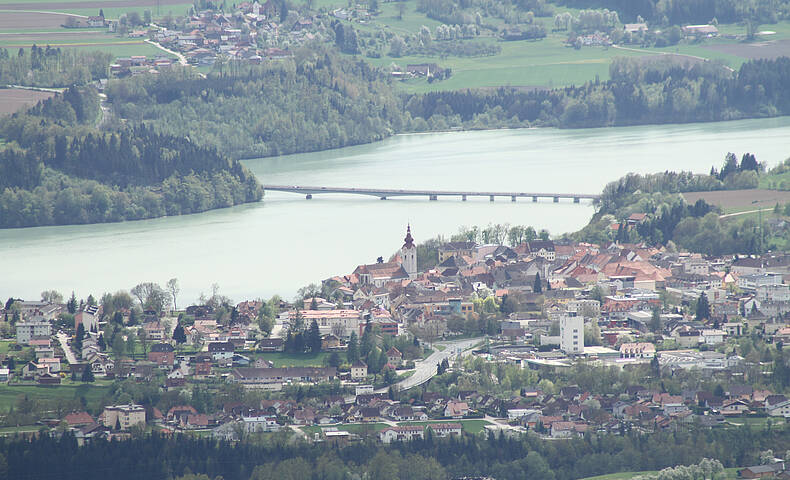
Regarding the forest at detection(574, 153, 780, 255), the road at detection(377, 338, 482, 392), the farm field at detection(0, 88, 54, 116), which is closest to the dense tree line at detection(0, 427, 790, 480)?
the road at detection(377, 338, 482, 392)

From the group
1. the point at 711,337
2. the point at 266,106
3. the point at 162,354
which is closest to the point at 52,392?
the point at 162,354

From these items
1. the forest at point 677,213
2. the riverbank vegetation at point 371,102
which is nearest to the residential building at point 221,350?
the forest at point 677,213

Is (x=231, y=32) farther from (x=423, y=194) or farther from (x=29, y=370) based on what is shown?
(x=29, y=370)

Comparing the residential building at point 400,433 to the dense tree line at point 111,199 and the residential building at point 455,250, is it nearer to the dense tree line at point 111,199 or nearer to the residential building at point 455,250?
the residential building at point 455,250

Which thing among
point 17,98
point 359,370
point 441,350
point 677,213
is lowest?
point 441,350

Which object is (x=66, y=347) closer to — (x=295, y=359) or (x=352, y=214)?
(x=295, y=359)

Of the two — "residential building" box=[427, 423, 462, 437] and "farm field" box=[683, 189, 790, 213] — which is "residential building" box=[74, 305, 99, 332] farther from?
"farm field" box=[683, 189, 790, 213]
